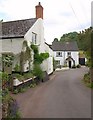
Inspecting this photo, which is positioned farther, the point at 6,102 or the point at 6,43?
the point at 6,43

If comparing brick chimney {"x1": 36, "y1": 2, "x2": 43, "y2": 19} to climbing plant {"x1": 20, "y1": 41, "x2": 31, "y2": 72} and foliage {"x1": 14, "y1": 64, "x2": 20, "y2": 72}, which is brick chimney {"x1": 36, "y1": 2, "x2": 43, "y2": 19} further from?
foliage {"x1": 14, "y1": 64, "x2": 20, "y2": 72}

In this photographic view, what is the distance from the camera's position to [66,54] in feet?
192

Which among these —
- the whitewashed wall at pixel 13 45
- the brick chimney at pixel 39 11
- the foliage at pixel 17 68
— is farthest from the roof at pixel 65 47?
the foliage at pixel 17 68

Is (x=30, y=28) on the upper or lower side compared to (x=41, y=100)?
upper

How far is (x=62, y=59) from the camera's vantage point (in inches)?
2275

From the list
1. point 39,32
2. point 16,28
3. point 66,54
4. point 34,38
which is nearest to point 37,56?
point 34,38

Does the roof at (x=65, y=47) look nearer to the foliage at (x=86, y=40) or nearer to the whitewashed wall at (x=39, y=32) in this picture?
the whitewashed wall at (x=39, y=32)

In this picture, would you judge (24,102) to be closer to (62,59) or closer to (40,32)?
(40,32)

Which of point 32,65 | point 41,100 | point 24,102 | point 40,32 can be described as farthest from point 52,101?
point 40,32

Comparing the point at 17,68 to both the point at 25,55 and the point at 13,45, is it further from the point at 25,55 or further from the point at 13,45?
the point at 13,45

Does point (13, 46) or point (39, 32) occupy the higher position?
point (39, 32)

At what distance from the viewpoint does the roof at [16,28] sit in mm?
22891

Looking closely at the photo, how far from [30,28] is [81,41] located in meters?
5.80

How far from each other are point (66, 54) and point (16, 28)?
35.3 m
